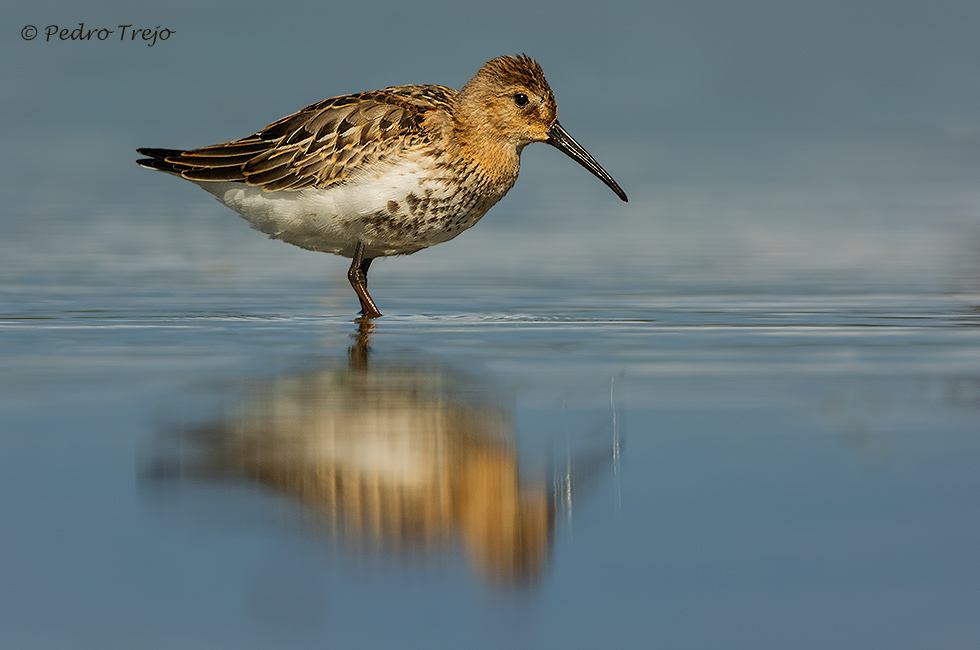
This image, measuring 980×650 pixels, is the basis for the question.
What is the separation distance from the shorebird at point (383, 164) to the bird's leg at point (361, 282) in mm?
11

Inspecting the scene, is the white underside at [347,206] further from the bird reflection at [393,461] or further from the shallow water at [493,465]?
the bird reflection at [393,461]

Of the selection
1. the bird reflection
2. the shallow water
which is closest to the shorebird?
the shallow water

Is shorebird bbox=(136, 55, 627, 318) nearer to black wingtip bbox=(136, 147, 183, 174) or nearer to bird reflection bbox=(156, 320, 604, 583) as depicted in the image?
black wingtip bbox=(136, 147, 183, 174)

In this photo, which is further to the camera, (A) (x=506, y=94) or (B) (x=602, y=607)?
(A) (x=506, y=94)

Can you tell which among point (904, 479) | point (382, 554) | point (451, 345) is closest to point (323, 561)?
point (382, 554)

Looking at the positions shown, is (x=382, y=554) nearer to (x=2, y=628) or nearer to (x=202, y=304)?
(x=2, y=628)

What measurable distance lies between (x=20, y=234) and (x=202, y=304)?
184 inches

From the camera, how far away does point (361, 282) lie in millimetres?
10438

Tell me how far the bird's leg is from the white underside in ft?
0.25

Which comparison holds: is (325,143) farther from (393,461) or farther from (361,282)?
(393,461)

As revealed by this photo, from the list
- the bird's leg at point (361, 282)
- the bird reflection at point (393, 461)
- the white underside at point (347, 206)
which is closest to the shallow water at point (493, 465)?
the bird reflection at point (393, 461)

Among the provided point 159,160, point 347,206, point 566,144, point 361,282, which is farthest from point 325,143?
point 566,144

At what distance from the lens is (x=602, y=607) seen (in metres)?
3.87

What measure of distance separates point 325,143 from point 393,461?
531 centimetres
